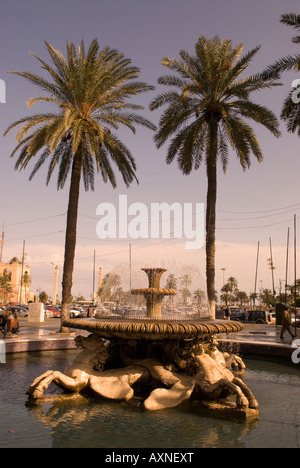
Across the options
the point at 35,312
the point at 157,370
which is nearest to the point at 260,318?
the point at 35,312

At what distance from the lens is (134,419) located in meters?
5.47

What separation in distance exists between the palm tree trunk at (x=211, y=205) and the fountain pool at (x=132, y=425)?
9147 millimetres

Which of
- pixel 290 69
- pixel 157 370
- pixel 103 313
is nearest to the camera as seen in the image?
pixel 157 370

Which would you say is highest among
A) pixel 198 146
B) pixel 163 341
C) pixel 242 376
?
pixel 198 146

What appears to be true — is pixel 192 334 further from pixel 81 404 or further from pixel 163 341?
pixel 81 404

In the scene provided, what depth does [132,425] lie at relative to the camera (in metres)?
5.22

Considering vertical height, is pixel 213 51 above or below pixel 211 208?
above

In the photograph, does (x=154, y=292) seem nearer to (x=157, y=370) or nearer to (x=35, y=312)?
(x=157, y=370)

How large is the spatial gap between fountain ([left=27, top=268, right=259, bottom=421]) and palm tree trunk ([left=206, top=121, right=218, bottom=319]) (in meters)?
8.08

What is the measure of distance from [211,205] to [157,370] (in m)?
10.8

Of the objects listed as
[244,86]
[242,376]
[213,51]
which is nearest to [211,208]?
[244,86]
